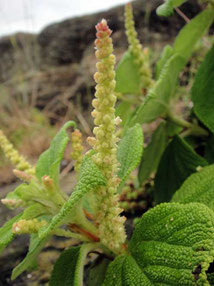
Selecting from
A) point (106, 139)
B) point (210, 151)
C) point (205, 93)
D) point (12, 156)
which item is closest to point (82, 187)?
point (106, 139)

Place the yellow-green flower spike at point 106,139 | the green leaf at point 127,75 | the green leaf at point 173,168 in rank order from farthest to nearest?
the green leaf at point 127,75 → the green leaf at point 173,168 → the yellow-green flower spike at point 106,139

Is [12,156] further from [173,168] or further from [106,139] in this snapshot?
[173,168]

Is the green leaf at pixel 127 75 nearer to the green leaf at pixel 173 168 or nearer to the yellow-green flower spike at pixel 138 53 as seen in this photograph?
the yellow-green flower spike at pixel 138 53

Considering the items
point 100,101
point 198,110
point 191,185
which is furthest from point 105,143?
point 198,110

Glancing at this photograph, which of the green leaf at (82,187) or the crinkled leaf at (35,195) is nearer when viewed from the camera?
the green leaf at (82,187)

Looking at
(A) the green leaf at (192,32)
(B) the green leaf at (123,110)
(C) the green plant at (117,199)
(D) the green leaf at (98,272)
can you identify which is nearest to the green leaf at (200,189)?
(C) the green plant at (117,199)

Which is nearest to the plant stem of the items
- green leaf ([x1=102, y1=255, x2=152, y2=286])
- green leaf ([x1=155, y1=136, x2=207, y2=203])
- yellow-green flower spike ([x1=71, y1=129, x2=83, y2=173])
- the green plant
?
the green plant

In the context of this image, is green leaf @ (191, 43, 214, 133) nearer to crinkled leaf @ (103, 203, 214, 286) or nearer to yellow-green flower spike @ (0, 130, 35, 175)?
crinkled leaf @ (103, 203, 214, 286)
